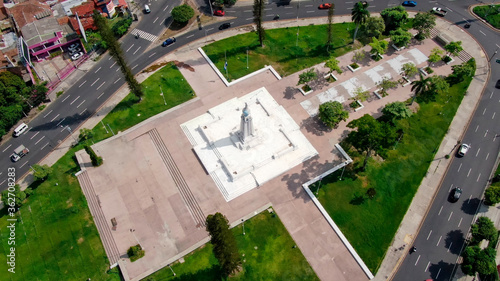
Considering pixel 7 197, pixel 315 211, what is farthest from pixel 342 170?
pixel 7 197

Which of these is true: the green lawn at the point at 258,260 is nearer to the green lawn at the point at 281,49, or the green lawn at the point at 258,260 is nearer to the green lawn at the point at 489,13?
the green lawn at the point at 281,49

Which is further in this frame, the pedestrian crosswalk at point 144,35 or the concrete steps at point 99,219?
the pedestrian crosswalk at point 144,35

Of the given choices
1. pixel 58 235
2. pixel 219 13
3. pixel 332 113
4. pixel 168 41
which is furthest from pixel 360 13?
pixel 58 235

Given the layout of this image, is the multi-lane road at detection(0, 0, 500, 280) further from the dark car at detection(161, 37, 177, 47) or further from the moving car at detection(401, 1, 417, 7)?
the moving car at detection(401, 1, 417, 7)

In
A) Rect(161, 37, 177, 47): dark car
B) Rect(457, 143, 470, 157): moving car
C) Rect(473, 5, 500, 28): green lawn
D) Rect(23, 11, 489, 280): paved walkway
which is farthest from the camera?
Rect(473, 5, 500, 28): green lawn

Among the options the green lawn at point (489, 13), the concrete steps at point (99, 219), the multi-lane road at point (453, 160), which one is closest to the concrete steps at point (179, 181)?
the concrete steps at point (99, 219)

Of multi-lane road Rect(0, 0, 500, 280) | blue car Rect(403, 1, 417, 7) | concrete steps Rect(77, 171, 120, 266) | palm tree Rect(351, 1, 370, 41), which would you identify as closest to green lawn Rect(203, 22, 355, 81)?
multi-lane road Rect(0, 0, 500, 280)
